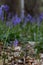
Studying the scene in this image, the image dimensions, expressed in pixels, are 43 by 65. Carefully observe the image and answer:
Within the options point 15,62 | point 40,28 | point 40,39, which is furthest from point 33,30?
point 15,62

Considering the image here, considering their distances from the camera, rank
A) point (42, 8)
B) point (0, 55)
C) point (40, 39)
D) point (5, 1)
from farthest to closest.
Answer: point (42, 8), point (5, 1), point (40, 39), point (0, 55)

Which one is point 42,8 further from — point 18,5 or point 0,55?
point 0,55

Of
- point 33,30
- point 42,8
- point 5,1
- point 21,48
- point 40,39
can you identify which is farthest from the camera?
point 42,8

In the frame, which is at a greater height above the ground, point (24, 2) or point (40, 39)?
point (24, 2)

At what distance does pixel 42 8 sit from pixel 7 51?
3.88m

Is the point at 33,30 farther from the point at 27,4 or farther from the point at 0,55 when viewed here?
the point at 27,4

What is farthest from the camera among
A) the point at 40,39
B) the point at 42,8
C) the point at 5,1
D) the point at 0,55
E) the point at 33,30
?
the point at 42,8

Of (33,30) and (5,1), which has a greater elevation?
(5,1)

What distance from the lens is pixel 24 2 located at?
679 cm

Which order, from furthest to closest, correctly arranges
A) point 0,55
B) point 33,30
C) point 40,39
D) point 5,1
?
point 5,1 < point 33,30 < point 40,39 < point 0,55

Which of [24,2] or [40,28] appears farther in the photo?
[24,2]

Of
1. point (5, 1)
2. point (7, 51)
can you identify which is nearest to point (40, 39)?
point (7, 51)

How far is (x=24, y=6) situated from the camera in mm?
6727

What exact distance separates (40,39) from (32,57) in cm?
70
